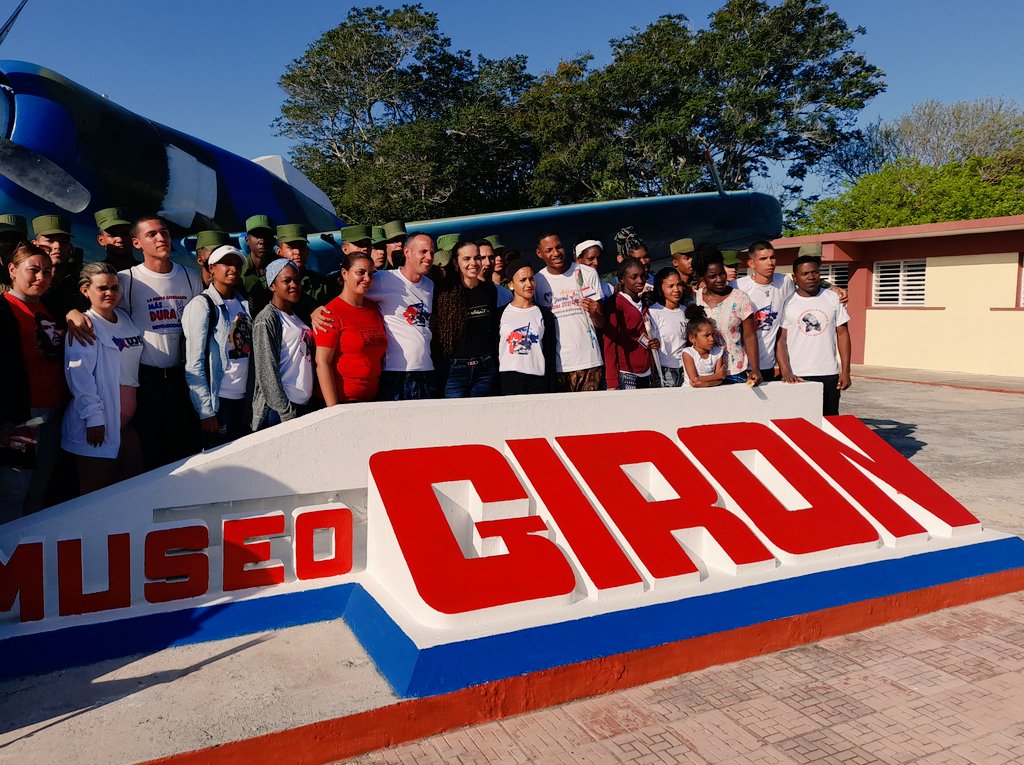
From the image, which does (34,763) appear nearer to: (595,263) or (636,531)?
Result: (636,531)

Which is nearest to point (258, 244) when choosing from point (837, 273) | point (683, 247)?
point (683, 247)

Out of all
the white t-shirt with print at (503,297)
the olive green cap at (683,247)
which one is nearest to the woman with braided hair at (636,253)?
the olive green cap at (683,247)

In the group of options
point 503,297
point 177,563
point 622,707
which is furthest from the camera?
point 503,297

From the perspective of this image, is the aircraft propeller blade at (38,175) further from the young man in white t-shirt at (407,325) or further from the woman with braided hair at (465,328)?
the woman with braided hair at (465,328)

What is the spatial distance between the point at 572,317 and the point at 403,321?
1.13 metres

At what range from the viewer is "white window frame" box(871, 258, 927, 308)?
16.3 metres

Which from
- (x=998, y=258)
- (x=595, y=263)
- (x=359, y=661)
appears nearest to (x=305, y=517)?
(x=359, y=661)

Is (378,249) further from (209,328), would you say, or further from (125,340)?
(125,340)

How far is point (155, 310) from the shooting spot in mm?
3791

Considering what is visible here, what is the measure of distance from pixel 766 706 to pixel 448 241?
3.28 metres

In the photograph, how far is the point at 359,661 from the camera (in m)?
2.87

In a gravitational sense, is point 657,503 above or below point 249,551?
above

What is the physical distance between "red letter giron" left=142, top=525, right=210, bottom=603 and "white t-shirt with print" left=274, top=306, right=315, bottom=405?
888mm

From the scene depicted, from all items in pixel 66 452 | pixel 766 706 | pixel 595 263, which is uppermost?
pixel 595 263
